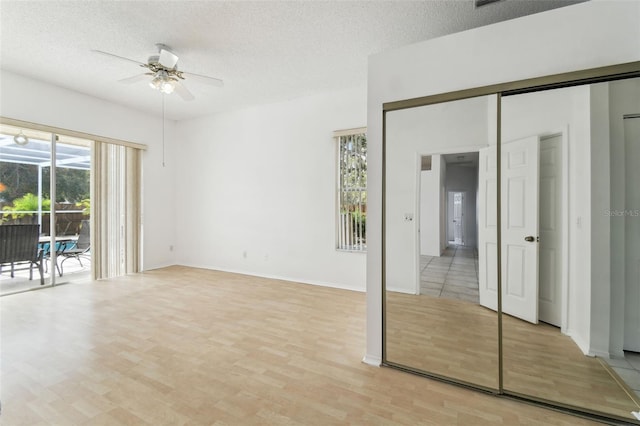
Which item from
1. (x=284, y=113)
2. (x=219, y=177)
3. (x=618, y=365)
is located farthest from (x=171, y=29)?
(x=618, y=365)

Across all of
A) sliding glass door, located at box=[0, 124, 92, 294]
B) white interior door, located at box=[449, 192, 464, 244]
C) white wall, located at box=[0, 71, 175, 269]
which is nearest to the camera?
white interior door, located at box=[449, 192, 464, 244]

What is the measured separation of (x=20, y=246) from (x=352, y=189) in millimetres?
5035

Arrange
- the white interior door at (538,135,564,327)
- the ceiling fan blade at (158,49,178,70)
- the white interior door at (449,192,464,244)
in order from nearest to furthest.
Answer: the white interior door at (538,135,564,327) → the white interior door at (449,192,464,244) → the ceiling fan blade at (158,49,178,70)

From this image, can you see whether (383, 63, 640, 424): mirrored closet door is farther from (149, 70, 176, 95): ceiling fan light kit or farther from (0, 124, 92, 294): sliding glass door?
(0, 124, 92, 294): sliding glass door

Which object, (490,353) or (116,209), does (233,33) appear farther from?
(116,209)

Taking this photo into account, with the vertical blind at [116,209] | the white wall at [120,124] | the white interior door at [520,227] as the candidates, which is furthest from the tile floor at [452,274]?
the vertical blind at [116,209]

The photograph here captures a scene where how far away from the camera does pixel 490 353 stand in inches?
78.0

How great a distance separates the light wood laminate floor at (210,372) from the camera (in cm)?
167

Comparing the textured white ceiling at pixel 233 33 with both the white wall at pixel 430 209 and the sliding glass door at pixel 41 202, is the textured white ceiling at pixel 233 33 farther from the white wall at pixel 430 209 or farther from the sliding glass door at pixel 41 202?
the white wall at pixel 430 209

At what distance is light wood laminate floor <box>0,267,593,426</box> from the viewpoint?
5.49 feet

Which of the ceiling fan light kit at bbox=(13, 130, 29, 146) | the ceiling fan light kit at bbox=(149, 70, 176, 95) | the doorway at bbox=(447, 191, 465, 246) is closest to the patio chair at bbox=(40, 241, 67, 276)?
the ceiling fan light kit at bbox=(13, 130, 29, 146)

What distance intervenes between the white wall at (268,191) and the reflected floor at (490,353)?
1971 mm

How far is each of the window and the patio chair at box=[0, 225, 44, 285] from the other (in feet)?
15.3

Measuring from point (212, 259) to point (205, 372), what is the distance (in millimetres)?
3776
